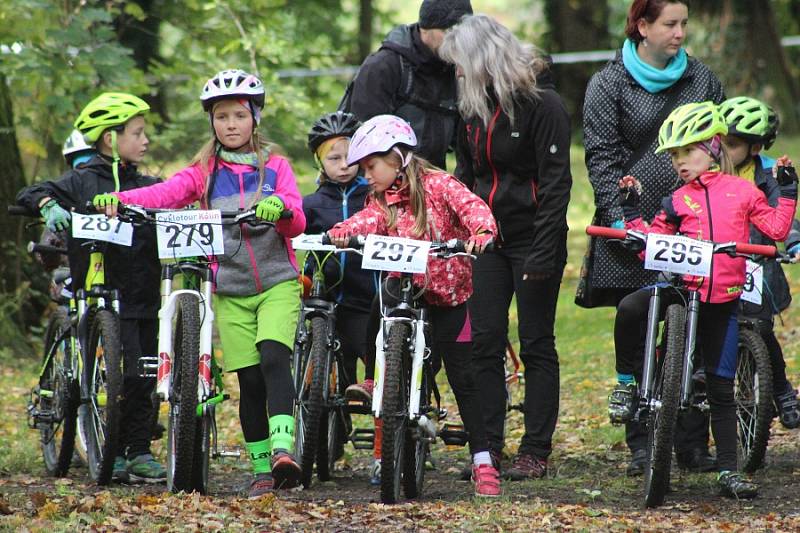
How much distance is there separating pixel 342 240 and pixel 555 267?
4.60 ft

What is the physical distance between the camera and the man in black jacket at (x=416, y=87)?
8.20 metres

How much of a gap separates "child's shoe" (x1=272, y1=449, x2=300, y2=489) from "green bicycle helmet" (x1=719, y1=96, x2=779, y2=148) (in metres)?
3.02

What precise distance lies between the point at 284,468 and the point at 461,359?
1.07m

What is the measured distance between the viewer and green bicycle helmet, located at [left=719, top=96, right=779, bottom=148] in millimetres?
7398

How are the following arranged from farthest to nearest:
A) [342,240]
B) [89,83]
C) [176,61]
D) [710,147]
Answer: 1. [176,61]
2. [89,83]
3. [710,147]
4. [342,240]

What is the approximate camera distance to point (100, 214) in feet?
23.9

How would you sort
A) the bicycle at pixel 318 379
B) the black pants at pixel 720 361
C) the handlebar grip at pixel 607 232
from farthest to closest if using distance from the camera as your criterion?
the bicycle at pixel 318 379
the black pants at pixel 720 361
the handlebar grip at pixel 607 232

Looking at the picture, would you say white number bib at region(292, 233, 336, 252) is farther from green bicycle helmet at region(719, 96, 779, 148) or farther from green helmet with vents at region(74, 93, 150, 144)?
green bicycle helmet at region(719, 96, 779, 148)

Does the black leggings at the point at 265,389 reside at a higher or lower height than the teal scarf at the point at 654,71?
lower

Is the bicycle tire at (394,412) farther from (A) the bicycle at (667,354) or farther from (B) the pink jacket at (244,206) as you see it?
(A) the bicycle at (667,354)

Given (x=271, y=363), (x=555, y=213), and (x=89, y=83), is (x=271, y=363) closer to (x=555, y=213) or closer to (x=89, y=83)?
(x=555, y=213)

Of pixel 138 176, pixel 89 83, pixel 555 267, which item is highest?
pixel 89 83

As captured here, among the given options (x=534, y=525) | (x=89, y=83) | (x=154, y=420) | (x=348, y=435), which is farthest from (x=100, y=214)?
(x=89, y=83)

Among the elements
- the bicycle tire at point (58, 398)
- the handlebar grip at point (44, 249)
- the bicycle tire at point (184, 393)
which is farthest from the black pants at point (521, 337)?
the handlebar grip at point (44, 249)
